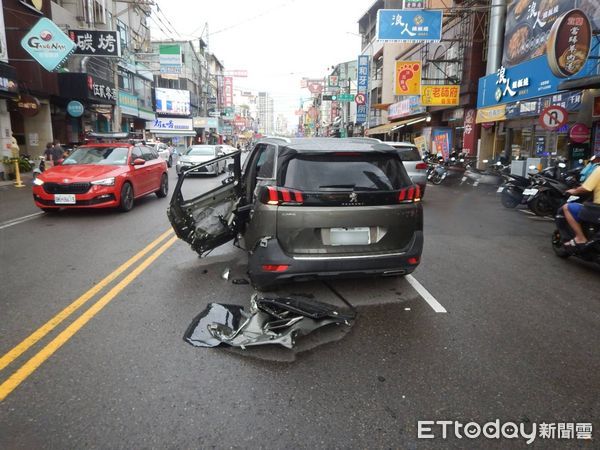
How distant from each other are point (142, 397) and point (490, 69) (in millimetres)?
22244

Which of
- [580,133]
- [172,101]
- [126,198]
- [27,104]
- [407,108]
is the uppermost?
[172,101]

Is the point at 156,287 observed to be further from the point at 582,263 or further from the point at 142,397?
the point at 582,263

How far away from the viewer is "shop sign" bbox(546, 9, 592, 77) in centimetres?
1123

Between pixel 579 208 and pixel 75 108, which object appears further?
pixel 75 108

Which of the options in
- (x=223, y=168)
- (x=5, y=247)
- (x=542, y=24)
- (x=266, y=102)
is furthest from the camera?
(x=266, y=102)

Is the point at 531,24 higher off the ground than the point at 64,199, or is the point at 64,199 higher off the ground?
the point at 531,24

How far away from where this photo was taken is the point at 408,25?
18.6 metres

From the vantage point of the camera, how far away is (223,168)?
22.6 meters

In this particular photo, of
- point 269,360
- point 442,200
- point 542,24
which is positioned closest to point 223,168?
point 442,200

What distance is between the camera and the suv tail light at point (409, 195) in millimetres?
4668

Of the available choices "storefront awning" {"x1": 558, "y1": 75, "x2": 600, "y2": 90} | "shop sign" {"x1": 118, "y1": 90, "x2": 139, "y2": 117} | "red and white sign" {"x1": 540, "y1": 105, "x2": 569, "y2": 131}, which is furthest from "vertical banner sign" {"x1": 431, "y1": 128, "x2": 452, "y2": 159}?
"shop sign" {"x1": 118, "y1": 90, "x2": 139, "y2": 117}

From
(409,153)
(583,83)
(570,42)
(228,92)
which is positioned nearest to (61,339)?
(409,153)

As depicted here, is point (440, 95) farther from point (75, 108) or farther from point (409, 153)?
point (75, 108)

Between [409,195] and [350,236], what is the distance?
82 centimetres
